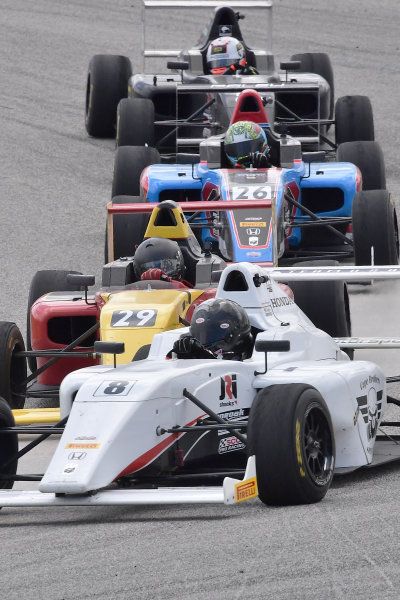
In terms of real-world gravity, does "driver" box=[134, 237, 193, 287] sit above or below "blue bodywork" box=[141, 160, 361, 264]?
below

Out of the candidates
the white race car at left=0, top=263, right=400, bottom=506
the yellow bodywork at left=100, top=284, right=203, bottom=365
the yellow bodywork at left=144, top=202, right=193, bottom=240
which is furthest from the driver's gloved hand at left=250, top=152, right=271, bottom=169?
the white race car at left=0, top=263, right=400, bottom=506

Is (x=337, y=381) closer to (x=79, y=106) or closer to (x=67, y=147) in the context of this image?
(x=67, y=147)

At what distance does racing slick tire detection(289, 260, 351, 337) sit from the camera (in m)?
11.1

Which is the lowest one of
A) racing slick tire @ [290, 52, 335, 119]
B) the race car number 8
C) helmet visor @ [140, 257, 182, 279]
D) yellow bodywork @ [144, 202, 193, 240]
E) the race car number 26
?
the race car number 26

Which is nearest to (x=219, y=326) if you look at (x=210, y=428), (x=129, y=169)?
(x=210, y=428)

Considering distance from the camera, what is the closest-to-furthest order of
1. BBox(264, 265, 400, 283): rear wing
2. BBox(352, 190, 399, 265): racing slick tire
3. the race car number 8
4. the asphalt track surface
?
the asphalt track surface → BBox(264, 265, 400, 283): rear wing → BBox(352, 190, 399, 265): racing slick tire → the race car number 8

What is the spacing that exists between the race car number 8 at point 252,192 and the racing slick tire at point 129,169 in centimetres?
170

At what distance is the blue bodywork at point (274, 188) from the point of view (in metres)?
13.8

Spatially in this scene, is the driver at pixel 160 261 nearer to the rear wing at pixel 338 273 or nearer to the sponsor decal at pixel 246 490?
the rear wing at pixel 338 273

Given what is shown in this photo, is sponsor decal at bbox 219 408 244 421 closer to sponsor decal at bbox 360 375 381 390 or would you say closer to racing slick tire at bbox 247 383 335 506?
racing slick tire at bbox 247 383 335 506

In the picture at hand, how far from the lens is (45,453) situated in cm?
958

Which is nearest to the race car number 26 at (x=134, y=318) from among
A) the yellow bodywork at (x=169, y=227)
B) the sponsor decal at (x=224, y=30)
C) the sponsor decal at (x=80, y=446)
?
the yellow bodywork at (x=169, y=227)

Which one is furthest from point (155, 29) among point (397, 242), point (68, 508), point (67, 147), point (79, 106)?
point (68, 508)

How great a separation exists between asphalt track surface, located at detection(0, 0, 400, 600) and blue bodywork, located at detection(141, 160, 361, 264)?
1.18 metres
